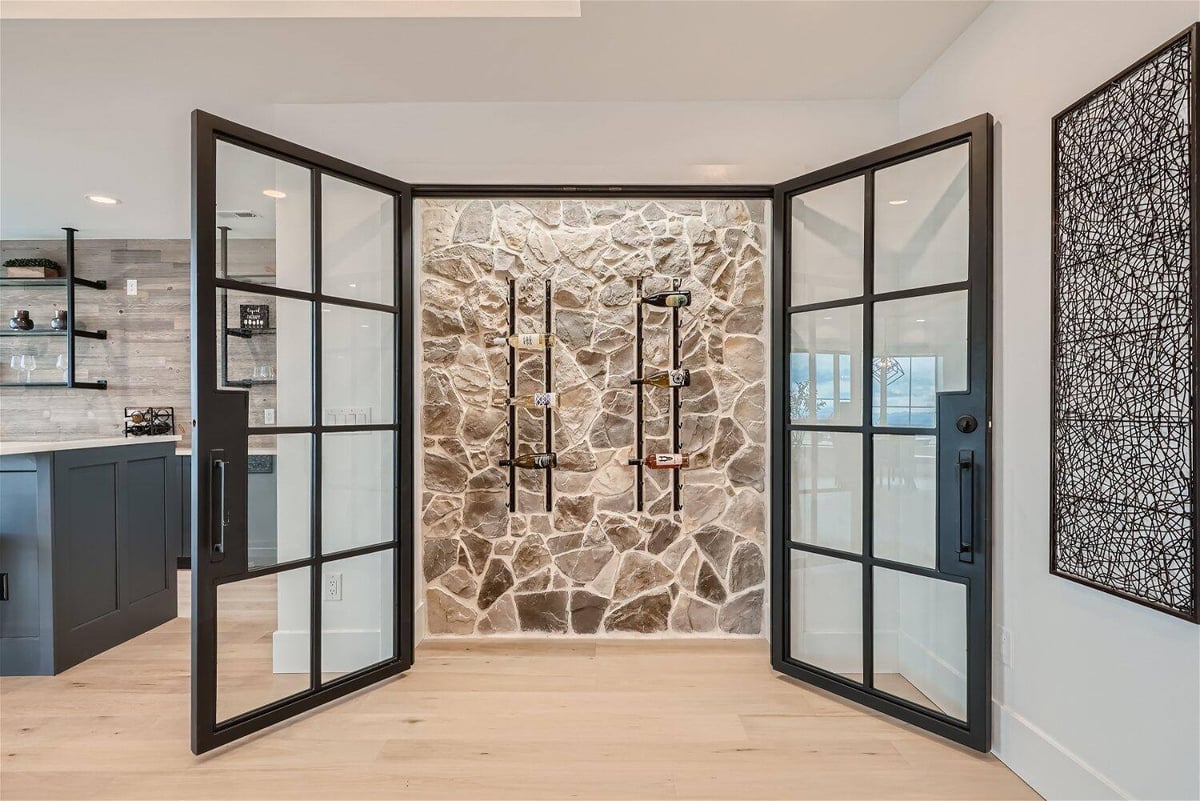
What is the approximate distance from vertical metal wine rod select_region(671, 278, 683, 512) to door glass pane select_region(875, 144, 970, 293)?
1.05 metres

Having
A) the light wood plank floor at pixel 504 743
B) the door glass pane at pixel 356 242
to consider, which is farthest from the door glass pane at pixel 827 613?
the door glass pane at pixel 356 242

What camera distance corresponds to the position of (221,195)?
211cm

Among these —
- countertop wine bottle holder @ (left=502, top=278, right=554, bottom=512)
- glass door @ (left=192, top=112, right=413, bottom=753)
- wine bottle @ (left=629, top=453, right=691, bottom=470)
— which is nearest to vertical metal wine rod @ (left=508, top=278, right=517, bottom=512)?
countertop wine bottle holder @ (left=502, top=278, right=554, bottom=512)

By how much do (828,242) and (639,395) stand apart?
44.5 inches

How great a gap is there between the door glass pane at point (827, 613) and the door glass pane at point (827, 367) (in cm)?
59

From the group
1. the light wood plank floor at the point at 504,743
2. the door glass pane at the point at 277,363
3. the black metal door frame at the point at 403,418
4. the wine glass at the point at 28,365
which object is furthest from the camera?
the wine glass at the point at 28,365

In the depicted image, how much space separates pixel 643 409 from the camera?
317 cm

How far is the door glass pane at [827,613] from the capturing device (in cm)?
234

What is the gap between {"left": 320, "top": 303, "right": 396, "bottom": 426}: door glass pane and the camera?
2330mm

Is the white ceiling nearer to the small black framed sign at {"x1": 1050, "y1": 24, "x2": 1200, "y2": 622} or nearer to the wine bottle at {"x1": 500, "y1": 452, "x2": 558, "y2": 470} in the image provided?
the small black framed sign at {"x1": 1050, "y1": 24, "x2": 1200, "y2": 622}

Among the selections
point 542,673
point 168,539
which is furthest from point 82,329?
point 542,673

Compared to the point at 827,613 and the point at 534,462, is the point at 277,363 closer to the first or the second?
the point at 534,462

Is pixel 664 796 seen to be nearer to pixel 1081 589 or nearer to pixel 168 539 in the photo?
Answer: pixel 1081 589

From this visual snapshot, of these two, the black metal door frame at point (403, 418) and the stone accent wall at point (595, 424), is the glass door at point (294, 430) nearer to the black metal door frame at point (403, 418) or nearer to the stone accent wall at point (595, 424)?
the black metal door frame at point (403, 418)
